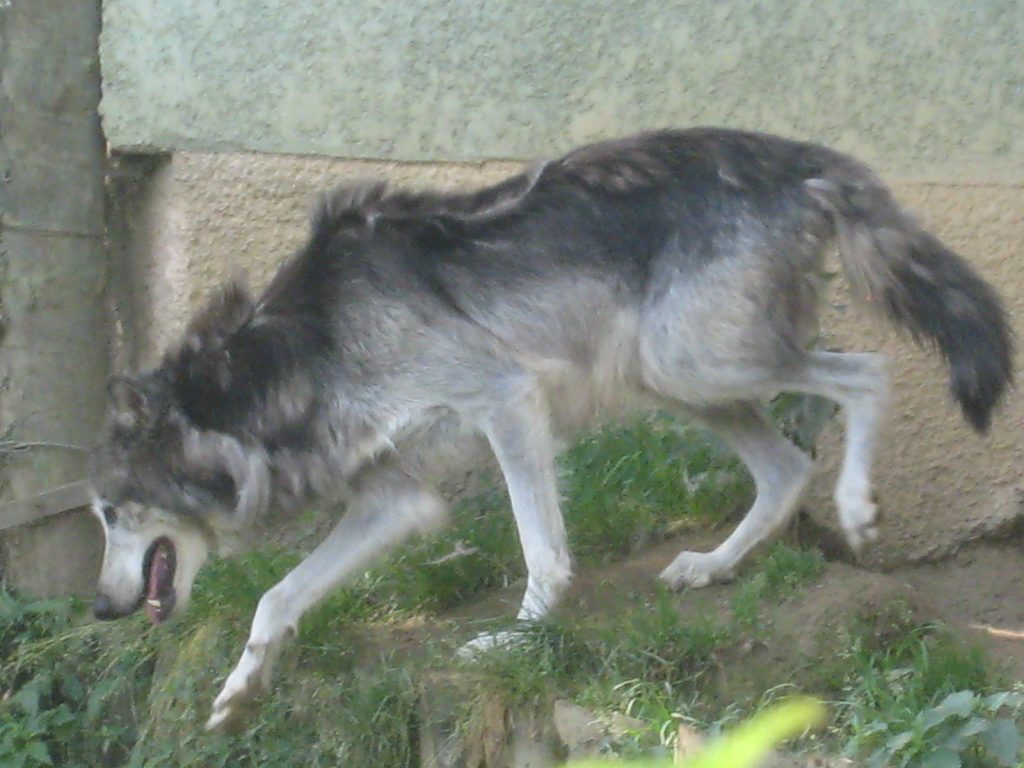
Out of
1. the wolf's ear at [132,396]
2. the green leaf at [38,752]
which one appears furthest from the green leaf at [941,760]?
the green leaf at [38,752]

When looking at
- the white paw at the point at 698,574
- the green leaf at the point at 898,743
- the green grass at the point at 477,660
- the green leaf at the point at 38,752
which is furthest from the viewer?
the green leaf at the point at 38,752

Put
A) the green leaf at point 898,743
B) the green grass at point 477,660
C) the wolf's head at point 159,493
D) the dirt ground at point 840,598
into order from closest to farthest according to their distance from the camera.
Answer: the green leaf at point 898,743 < the green grass at point 477,660 < the dirt ground at point 840,598 < the wolf's head at point 159,493

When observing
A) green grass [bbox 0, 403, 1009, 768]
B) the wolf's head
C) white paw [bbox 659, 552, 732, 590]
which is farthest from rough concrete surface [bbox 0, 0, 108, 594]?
white paw [bbox 659, 552, 732, 590]

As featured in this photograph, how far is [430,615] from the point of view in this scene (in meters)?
4.68

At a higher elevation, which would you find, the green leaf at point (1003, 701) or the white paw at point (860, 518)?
the white paw at point (860, 518)

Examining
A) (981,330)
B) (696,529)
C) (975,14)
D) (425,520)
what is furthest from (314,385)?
(975,14)

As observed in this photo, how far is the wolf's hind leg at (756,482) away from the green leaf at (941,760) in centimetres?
131

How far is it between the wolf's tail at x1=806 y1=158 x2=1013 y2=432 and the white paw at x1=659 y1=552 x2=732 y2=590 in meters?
0.93

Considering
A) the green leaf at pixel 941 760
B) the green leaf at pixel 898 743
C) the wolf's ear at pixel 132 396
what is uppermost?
the wolf's ear at pixel 132 396

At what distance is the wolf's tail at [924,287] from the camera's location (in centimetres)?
399

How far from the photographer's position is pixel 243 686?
160 inches

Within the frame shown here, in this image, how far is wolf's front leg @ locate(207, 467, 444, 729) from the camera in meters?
4.09

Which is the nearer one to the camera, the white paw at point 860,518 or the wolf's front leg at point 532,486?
the white paw at point 860,518

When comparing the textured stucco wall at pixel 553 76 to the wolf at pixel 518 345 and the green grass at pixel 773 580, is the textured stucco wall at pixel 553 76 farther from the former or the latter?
the green grass at pixel 773 580
